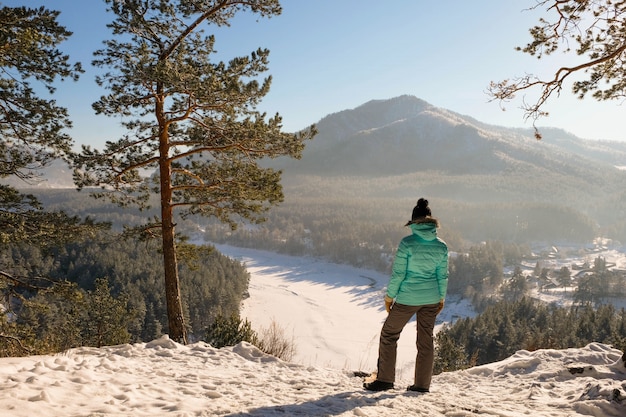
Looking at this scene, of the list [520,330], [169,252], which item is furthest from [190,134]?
[520,330]

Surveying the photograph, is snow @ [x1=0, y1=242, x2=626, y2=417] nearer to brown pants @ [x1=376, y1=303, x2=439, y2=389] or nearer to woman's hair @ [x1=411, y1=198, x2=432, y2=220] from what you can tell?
brown pants @ [x1=376, y1=303, x2=439, y2=389]

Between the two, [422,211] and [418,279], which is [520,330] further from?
[422,211]

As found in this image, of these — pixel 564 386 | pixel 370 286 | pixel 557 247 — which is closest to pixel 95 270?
pixel 370 286

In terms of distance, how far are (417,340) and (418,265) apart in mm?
974

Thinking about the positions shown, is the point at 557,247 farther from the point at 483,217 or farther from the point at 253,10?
the point at 253,10

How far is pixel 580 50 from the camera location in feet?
20.7

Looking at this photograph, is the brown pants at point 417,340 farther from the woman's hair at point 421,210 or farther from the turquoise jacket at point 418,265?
the woman's hair at point 421,210

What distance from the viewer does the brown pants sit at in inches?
189

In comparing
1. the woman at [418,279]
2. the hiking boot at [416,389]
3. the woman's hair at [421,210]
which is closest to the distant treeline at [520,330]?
the hiking boot at [416,389]

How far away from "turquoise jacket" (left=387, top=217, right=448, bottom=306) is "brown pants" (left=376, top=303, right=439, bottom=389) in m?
0.13

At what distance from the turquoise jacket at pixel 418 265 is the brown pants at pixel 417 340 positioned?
0.13m

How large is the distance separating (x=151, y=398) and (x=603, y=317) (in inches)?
2091

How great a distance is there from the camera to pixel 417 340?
4.85m

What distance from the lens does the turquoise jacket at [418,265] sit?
15.5 feet
